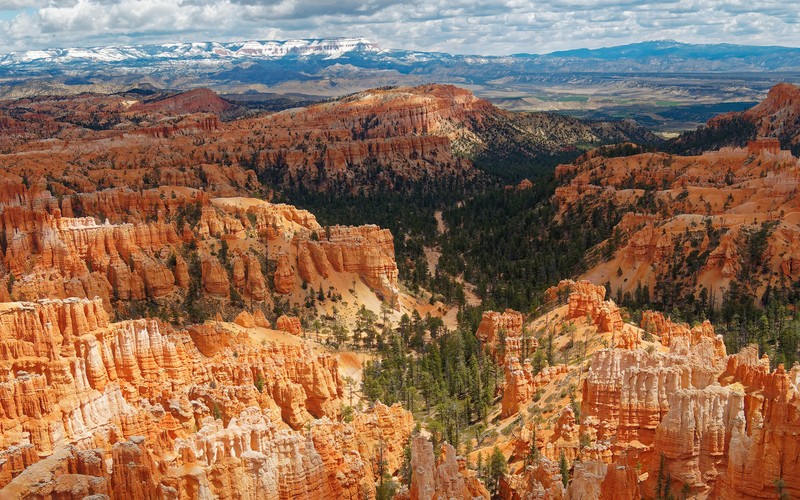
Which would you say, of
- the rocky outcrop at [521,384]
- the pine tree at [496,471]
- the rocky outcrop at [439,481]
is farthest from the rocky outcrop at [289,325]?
the rocky outcrop at [439,481]

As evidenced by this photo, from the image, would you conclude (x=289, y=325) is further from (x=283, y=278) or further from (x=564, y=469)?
(x=564, y=469)

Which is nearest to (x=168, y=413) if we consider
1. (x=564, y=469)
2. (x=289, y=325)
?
(x=564, y=469)

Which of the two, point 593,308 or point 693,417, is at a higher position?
point 693,417

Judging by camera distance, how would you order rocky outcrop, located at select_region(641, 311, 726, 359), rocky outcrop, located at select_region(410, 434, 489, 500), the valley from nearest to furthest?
rocky outcrop, located at select_region(410, 434, 489, 500), the valley, rocky outcrop, located at select_region(641, 311, 726, 359)

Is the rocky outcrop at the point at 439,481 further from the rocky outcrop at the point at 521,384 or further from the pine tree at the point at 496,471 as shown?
the rocky outcrop at the point at 521,384

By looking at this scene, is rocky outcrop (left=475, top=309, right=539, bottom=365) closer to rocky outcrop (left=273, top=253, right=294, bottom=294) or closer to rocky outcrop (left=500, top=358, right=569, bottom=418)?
rocky outcrop (left=500, top=358, right=569, bottom=418)

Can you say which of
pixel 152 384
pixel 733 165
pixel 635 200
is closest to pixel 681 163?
pixel 733 165

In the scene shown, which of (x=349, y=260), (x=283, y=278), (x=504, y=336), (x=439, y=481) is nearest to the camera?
(x=439, y=481)

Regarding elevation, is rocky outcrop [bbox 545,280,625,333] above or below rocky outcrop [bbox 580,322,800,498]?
below

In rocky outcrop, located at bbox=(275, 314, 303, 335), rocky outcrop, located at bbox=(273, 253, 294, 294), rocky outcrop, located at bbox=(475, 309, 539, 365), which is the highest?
rocky outcrop, located at bbox=(273, 253, 294, 294)

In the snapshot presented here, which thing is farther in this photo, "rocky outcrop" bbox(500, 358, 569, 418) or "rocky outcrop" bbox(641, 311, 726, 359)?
"rocky outcrop" bbox(500, 358, 569, 418)

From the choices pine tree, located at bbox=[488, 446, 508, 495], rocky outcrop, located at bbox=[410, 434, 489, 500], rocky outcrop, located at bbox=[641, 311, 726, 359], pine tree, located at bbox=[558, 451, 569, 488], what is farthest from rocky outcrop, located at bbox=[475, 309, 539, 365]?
rocky outcrop, located at bbox=[410, 434, 489, 500]
